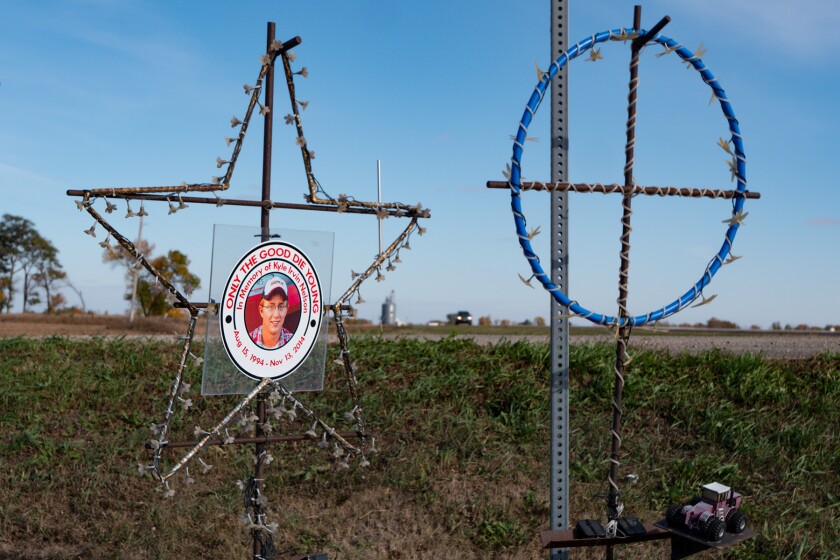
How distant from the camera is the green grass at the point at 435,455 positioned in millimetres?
6199

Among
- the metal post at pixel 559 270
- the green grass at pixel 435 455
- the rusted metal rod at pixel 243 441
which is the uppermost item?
the metal post at pixel 559 270

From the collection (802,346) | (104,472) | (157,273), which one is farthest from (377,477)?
(802,346)

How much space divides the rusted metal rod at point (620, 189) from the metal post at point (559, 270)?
149 mm

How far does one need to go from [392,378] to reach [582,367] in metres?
2.18

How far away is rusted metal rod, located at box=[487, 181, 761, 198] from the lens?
3.91m

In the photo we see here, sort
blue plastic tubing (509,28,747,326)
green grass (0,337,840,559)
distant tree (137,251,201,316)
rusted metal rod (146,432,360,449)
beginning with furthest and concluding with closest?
distant tree (137,251,201,316) → green grass (0,337,840,559) → rusted metal rod (146,432,360,449) → blue plastic tubing (509,28,747,326)

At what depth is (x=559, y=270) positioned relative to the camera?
13.6 ft

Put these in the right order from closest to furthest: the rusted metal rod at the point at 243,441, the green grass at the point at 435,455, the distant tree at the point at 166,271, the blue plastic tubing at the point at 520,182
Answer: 1. the blue plastic tubing at the point at 520,182
2. the rusted metal rod at the point at 243,441
3. the green grass at the point at 435,455
4. the distant tree at the point at 166,271

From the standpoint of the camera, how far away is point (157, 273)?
4.25m

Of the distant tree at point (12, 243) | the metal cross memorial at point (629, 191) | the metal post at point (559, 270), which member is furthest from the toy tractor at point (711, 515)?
the distant tree at point (12, 243)

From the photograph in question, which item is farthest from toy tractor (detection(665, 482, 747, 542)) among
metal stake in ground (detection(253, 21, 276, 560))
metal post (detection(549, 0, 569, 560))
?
metal stake in ground (detection(253, 21, 276, 560))

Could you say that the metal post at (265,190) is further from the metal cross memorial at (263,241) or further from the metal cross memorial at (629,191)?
the metal cross memorial at (629,191)

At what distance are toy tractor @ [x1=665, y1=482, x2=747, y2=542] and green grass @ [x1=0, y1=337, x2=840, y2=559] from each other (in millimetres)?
2111

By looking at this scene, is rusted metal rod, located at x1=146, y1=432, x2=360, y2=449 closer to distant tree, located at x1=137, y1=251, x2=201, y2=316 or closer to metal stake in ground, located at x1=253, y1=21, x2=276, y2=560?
metal stake in ground, located at x1=253, y1=21, x2=276, y2=560
